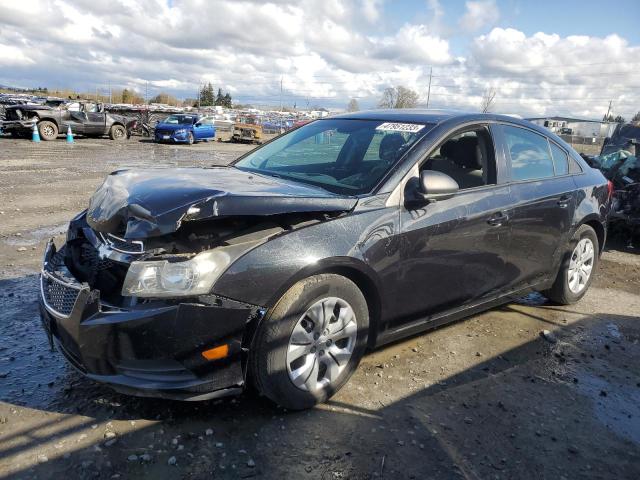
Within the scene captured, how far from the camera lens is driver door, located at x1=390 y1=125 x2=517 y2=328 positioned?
3430 millimetres

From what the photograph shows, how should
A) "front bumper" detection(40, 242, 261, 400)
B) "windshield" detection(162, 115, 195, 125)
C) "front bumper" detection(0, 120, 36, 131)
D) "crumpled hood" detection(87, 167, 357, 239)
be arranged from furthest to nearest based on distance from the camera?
"windshield" detection(162, 115, 195, 125) < "front bumper" detection(0, 120, 36, 131) < "crumpled hood" detection(87, 167, 357, 239) < "front bumper" detection(40, 242, 261, 400)

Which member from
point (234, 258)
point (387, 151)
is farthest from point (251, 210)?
point (387, 151)

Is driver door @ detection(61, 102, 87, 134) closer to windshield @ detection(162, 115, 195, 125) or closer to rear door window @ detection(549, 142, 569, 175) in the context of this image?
windshield @ detection(162, 115, 195, 125)

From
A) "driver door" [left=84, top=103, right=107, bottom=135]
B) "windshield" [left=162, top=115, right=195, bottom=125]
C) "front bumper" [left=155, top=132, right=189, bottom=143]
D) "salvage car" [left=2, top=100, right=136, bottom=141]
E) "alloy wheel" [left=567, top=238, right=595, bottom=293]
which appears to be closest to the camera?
"alloy wheel" [left=567, top=238, right=595, bottom=293]

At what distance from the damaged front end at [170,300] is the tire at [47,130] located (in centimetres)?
2296

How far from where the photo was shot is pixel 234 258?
2.71 meters

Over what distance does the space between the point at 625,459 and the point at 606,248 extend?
18.7 ft

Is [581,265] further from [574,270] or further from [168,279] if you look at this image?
[168,279]

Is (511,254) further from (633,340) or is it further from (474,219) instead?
(633,340)

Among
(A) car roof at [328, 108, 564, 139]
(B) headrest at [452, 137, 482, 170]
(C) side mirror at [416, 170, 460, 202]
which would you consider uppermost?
(A) car roof at [328, 108, 564, 139]

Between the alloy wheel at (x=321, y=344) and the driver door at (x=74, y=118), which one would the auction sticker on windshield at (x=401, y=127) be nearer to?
the alloy wheel at (x=321, y=344)

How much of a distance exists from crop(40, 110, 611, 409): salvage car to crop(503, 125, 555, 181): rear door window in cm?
2

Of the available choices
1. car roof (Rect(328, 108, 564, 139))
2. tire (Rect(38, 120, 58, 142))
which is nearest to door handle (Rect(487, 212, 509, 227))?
car roof (Rect(328, 108, 564, 139))

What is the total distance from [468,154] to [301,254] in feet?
6.33
